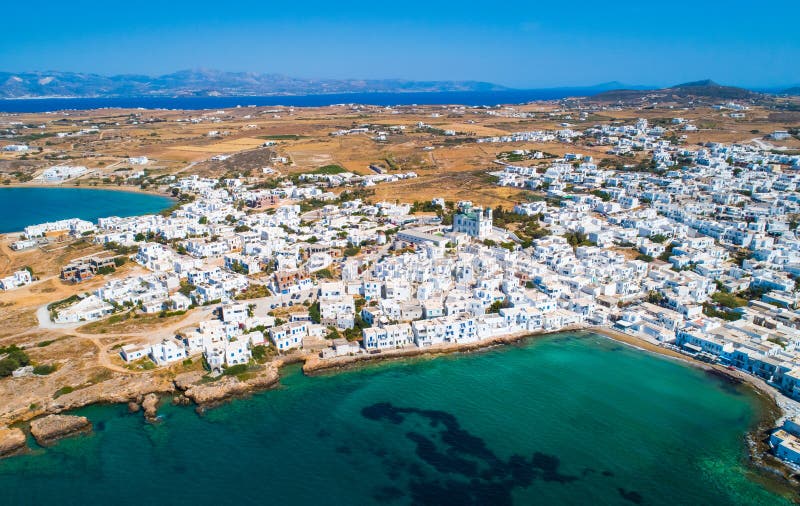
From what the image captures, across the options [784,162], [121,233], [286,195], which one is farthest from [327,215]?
[784,162]

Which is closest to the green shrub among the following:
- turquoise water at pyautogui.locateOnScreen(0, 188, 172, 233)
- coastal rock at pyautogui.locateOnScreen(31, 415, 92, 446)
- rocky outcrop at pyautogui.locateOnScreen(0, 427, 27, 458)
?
coastal rock at pyautogui.locateOnScreen(31, 415, 92, 446)

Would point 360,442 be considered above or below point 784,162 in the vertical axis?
below

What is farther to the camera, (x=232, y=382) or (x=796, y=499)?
(x=232, y=382)

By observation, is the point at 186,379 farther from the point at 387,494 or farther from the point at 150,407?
the point at 387,494

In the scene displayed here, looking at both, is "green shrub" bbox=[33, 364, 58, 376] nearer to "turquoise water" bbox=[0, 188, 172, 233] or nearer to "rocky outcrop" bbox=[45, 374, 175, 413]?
"rocky outcrop" bbox=[45, 374, 175, 413]

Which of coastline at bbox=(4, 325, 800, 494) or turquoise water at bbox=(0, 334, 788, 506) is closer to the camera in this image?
turquoise water at bbox=(0, 334, 788, 506)

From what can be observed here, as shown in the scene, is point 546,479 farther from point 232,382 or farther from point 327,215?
point 327,215

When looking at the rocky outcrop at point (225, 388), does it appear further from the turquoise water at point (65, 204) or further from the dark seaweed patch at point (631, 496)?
the turquoise water at point (65, 204)
